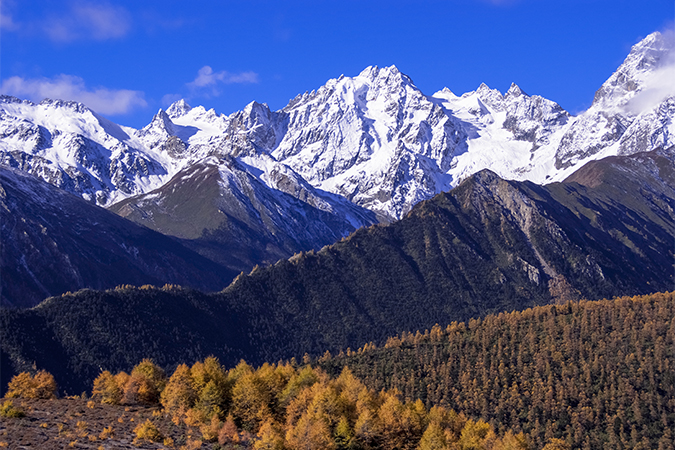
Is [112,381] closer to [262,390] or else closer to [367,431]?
[262,390]

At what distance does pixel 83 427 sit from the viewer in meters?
145

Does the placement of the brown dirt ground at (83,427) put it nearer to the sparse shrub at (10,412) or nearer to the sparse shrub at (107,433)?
the sparse shrub at (107,433)

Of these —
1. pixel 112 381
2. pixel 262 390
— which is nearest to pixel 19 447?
pixel 112 381

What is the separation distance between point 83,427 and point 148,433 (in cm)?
1306

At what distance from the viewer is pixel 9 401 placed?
161125mm

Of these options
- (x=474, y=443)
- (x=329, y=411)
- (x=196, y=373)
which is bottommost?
(x=474, y=443)

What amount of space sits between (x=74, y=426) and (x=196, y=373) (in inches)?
1646

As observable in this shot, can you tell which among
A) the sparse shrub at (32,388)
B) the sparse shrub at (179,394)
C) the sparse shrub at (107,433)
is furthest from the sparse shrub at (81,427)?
the sparse shrub at (32,388)

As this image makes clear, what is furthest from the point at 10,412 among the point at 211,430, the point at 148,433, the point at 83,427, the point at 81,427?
the point at 211,430

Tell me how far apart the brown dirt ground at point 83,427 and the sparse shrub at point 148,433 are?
139 cm

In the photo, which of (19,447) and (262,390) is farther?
(262,390)

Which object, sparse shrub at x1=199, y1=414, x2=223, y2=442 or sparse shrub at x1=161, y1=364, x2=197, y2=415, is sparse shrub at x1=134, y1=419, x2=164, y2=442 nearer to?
sparse shrub at x1=199, y1=414, x2=223, y2=442

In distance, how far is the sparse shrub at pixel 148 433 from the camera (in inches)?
5714

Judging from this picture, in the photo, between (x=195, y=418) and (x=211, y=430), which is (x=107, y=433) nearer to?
(x=211, y=430)
